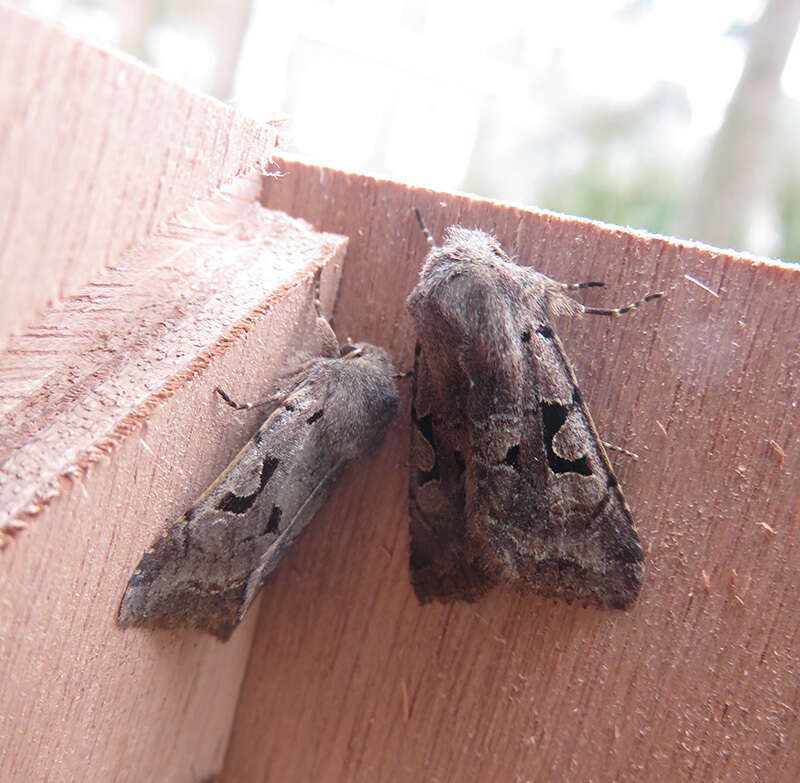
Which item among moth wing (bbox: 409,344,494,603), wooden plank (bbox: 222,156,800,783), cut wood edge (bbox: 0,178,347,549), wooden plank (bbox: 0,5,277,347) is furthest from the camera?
moth wing (bbox: 409,344,494,603)

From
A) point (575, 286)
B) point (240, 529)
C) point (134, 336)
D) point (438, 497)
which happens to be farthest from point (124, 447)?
point (575, 286)

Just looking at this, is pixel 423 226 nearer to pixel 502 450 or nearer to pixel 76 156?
pixel 502 450

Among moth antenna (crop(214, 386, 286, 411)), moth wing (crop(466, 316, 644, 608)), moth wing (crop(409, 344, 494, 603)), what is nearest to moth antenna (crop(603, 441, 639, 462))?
moth wing (crop(466, 316, 644, 608))

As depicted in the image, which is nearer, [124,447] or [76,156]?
[76,156]

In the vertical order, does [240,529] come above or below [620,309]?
below

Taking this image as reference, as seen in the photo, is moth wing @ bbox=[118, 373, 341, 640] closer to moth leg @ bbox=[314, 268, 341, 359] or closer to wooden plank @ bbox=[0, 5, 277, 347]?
moth leg @ bbox=[314, 268, 341, 359]

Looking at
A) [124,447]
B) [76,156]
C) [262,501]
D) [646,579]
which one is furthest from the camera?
[262,501]

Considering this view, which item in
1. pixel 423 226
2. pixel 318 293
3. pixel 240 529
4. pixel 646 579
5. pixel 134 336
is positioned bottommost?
pixel 240 529
